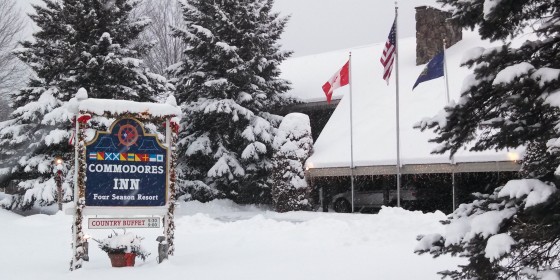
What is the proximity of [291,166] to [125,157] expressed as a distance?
12.5 m

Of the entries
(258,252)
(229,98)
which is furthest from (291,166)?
(258,252)

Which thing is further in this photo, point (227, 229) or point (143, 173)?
point (227, 229)

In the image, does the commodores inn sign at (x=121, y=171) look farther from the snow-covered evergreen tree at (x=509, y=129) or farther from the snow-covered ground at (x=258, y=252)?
the snow-covered evergreen tree at (x=509, y=129)

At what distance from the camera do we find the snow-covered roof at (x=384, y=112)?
2078 cm

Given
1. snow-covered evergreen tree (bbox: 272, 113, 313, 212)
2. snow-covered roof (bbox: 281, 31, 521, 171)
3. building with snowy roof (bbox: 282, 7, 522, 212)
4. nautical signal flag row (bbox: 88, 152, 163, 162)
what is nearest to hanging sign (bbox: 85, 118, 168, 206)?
nautical signal flag row (bbox: 88, 152, 163, 162)

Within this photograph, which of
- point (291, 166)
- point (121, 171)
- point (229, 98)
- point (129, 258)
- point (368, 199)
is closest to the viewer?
point (129, 258)

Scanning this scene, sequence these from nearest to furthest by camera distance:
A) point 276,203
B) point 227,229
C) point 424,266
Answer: point 424,266, point 227,229, point 276,203

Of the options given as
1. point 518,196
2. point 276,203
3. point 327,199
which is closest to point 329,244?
point 518,196

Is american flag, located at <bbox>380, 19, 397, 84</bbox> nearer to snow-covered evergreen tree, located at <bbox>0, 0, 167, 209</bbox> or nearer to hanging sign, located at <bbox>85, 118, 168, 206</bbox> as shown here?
snow-covered evergreen tree, located at <bbox>0, 0, 167, 209</bbox>

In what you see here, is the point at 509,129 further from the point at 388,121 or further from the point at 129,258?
the point at 388,121

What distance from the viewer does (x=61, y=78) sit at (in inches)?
987

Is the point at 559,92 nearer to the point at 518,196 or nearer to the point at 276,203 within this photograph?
the point at 518,196

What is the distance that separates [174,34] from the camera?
28.1 m

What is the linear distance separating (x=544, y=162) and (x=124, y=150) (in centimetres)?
717
